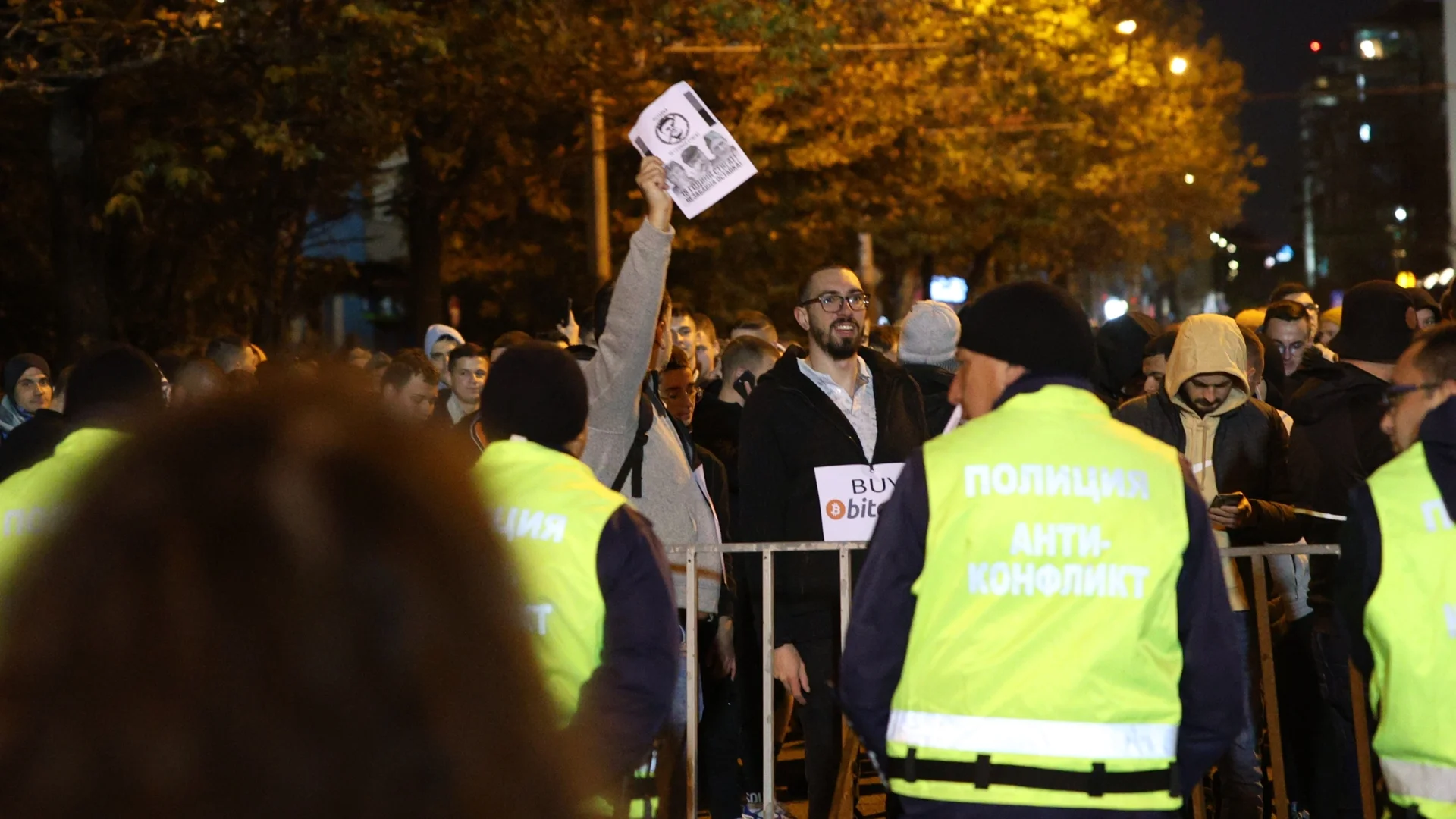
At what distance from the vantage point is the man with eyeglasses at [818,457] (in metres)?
6.55

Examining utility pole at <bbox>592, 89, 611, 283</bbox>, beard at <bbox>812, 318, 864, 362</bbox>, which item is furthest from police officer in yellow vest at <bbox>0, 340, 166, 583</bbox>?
utility pole at <bbox>592, 89, 611, 283</bbox>

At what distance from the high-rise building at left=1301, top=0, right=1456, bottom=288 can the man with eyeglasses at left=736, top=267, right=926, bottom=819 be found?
73.0 m

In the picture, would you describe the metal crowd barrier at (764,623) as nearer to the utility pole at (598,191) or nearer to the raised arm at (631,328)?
the raised arm at (631,328)

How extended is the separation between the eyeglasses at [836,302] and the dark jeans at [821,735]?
1268 millimetres

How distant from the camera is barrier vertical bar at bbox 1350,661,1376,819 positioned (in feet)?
20.2

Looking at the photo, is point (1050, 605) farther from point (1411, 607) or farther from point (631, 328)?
point (631, 328)

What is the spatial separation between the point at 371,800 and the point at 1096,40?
96.0 ft

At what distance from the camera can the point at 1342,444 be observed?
6.81 meters

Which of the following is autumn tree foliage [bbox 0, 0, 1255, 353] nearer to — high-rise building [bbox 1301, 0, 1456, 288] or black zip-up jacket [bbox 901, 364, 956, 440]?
black zip-up jacket [bbox 901, 364, 956, 440]

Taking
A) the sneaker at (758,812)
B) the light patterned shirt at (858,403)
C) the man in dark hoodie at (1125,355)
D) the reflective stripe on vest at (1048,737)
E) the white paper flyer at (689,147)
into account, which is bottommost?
the sneaker at (758,812)

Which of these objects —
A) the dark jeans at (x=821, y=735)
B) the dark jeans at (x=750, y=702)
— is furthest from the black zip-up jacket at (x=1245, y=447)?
the dark jeans at (x=750, y=702)

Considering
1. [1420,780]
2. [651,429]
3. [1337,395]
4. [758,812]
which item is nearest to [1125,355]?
[1337,395]

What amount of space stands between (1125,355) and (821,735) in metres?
4.25

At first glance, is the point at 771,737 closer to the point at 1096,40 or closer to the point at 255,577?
the point at 255,577
